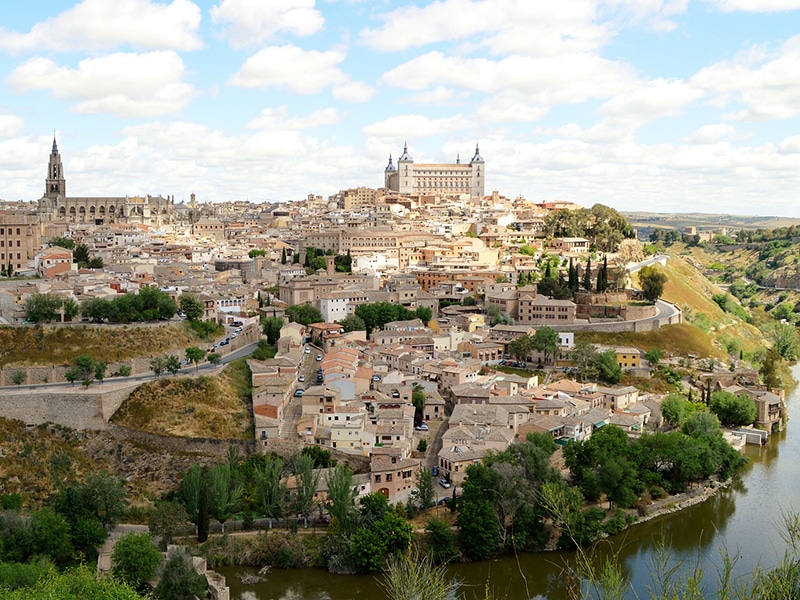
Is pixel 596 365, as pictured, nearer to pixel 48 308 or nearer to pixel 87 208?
pixel 48 308

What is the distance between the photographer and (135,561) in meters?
12.8

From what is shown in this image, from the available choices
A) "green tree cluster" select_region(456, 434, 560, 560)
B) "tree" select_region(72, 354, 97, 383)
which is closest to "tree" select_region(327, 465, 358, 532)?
"green tree cluster" select_region(456, 434, 560, 560)

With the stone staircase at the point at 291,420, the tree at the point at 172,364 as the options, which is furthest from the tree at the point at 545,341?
the tree at the point at 172,364

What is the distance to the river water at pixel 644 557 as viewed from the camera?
13523 millimetres

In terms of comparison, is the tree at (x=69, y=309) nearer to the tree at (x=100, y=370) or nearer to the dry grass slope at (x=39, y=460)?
the tree at (x=100, y=370)

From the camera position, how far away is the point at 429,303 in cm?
2752

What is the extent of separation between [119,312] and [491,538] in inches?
431

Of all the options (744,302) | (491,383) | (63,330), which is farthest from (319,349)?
(744,302)

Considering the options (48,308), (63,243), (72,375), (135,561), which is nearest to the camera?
(135,561)

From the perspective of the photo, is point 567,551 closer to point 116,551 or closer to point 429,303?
point 116,551

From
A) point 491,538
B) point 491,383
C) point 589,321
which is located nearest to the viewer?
point 491,538

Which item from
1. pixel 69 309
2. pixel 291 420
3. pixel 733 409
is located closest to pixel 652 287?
pixel 733 409

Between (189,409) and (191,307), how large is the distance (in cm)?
469

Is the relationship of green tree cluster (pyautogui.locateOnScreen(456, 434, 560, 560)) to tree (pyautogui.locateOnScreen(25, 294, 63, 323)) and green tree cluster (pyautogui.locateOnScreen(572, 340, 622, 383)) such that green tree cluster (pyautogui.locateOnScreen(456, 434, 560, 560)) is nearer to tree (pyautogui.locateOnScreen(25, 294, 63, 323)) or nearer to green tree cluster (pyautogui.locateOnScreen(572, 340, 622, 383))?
green tree cluster (pyautogui.locateOnScreen(572, 340, 622, 383))
